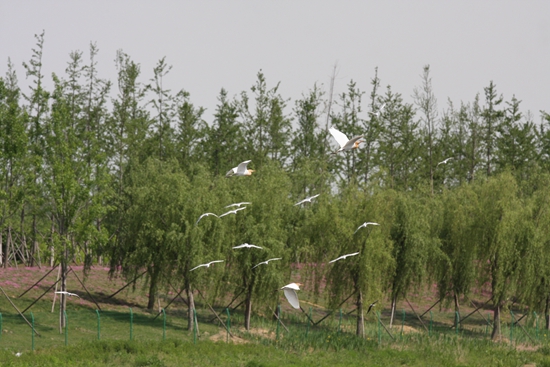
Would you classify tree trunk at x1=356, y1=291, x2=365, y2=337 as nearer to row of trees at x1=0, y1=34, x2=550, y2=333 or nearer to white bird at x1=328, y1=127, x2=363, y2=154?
row of trees at x1=0, y1=34, x2=550, y2=333

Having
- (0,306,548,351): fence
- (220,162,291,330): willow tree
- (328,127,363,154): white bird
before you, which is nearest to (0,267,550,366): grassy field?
(0,306,548,351): fence

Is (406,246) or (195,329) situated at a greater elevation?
(406,246)

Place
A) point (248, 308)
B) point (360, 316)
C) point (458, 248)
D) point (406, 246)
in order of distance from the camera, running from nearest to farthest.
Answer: point (360, 316) < point (248, 308) < point (406, 246) < point (458, 248)

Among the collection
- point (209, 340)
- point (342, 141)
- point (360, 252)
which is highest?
point (342, 141)

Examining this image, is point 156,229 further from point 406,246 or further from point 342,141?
point 342,141

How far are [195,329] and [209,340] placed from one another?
89 centimetres

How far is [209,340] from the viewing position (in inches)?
1086

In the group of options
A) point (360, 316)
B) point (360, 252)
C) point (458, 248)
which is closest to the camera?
point (360, 252)

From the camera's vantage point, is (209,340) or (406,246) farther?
(406,246)

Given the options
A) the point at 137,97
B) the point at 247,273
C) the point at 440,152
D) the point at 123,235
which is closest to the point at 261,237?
the point at 247,273

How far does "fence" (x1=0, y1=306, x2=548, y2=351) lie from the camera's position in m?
27.1

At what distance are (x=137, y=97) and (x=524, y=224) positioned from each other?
26.5 m

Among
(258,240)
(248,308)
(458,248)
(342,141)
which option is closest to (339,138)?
(342,141)

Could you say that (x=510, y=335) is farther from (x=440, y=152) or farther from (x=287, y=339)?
(x=440, y=152)
